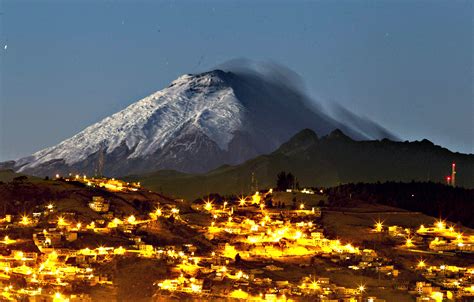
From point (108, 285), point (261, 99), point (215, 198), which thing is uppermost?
point (261, 99)

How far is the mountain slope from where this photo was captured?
97.6m

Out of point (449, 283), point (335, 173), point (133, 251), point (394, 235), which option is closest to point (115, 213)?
point (133, 251)

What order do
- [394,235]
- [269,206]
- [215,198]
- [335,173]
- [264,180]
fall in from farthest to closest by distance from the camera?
[335,173] < [264,180] < [215,198] < [269,206] < [394,235]

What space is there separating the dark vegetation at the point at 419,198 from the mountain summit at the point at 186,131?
57725 mm

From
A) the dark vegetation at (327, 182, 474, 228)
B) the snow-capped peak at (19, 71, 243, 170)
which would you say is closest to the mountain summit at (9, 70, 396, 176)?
the snow-capped peak at (19, 71, 243, 170)

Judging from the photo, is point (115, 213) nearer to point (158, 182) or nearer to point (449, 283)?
point (449, 283)

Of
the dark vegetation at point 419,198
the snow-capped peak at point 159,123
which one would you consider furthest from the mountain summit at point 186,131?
the dark vegetation at point 419,198

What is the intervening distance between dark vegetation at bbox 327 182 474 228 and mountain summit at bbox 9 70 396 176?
57725 mm

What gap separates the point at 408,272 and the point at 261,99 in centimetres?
13279

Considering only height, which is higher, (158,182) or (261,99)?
(261,99)

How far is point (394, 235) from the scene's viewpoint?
2068 inches

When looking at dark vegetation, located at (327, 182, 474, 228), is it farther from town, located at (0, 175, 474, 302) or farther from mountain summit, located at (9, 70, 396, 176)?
mountain summit, located at (9, 70, 396, 176)

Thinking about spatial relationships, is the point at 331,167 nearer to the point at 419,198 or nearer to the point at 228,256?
the point at 419,198

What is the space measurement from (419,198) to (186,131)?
270 ft
